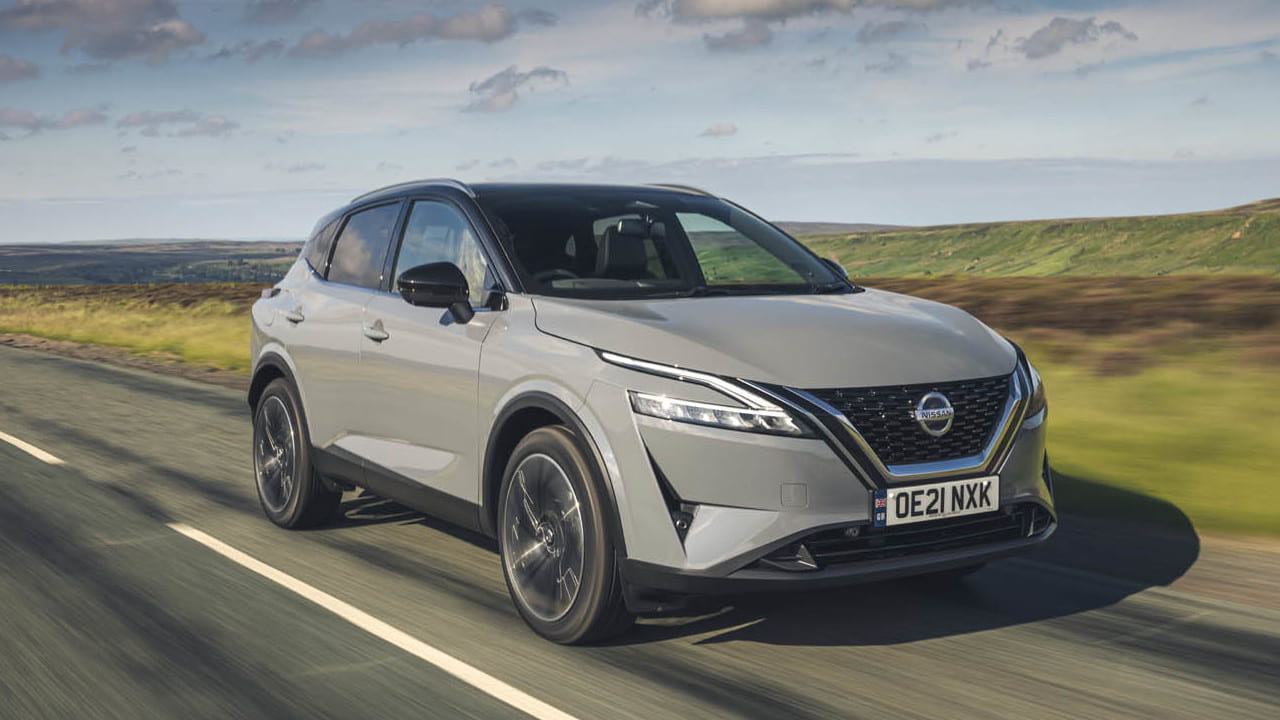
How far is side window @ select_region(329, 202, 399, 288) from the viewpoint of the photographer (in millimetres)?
6633

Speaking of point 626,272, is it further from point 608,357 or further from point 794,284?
point 608,357

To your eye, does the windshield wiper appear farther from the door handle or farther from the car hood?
the door handle

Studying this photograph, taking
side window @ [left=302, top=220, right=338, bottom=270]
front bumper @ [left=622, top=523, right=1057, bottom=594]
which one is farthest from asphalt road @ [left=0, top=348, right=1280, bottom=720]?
side window @ [left=302, top=220, right=338, bottom=270]

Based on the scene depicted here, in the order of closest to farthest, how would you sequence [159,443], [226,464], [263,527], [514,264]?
[514,264] → [263,527] → [226,464] → [159,443]

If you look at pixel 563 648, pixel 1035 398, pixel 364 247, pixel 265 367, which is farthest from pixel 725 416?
pixel 265 367

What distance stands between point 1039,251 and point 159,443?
3334 inches

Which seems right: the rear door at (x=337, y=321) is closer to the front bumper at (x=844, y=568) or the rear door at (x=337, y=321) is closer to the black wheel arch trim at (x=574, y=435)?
the black wheel arch trim at (x=574, y=435)

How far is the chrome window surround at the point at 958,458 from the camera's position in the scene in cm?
436

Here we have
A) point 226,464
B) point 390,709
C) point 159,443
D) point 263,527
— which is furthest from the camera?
point 159,443

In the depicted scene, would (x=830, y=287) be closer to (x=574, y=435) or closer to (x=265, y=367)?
(x=574, y=435)

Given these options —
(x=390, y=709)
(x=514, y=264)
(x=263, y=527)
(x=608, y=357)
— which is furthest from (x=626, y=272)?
(x=263, y=527)

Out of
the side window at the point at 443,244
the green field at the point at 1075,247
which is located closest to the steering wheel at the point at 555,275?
the side window at the point at 443,244

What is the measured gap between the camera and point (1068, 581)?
5.85m

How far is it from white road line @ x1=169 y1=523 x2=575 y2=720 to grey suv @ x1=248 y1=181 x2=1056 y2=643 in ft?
1.41
